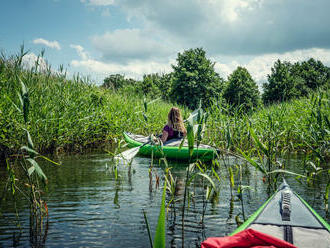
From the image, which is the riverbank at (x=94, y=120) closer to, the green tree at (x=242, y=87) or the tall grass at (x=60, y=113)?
the tall grass at (x=60, y=113)

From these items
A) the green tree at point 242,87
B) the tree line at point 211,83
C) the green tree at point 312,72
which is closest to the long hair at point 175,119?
the tree line at point 211,83

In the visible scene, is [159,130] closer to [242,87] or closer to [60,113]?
[60,113]

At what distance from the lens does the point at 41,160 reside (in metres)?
6.34

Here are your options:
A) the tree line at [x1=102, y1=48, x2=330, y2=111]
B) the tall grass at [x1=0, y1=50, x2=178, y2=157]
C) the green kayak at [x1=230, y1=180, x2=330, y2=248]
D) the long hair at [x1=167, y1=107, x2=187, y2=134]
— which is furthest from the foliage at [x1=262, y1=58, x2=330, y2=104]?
the green kayak at [x1=230, y1=180, x2=330, y2=248]

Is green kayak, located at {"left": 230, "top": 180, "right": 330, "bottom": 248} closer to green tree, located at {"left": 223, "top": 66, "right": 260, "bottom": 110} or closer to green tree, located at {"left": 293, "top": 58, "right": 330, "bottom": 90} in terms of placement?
green tree, located at {"left": 223, "top": 66, "right": 260, "bottom": 110}

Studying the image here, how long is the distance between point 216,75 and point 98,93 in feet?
81.0

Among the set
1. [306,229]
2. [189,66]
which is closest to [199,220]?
[306,229]

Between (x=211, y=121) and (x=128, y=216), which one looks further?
(x=211, y=121)

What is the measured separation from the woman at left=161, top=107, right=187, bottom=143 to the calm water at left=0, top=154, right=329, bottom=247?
151cm

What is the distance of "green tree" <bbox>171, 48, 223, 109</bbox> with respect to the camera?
95.5ft

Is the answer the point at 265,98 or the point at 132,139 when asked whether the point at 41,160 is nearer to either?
the point at 132,139

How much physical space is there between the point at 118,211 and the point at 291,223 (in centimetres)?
176

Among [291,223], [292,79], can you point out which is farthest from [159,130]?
[292,79]

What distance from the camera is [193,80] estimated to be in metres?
29.1
